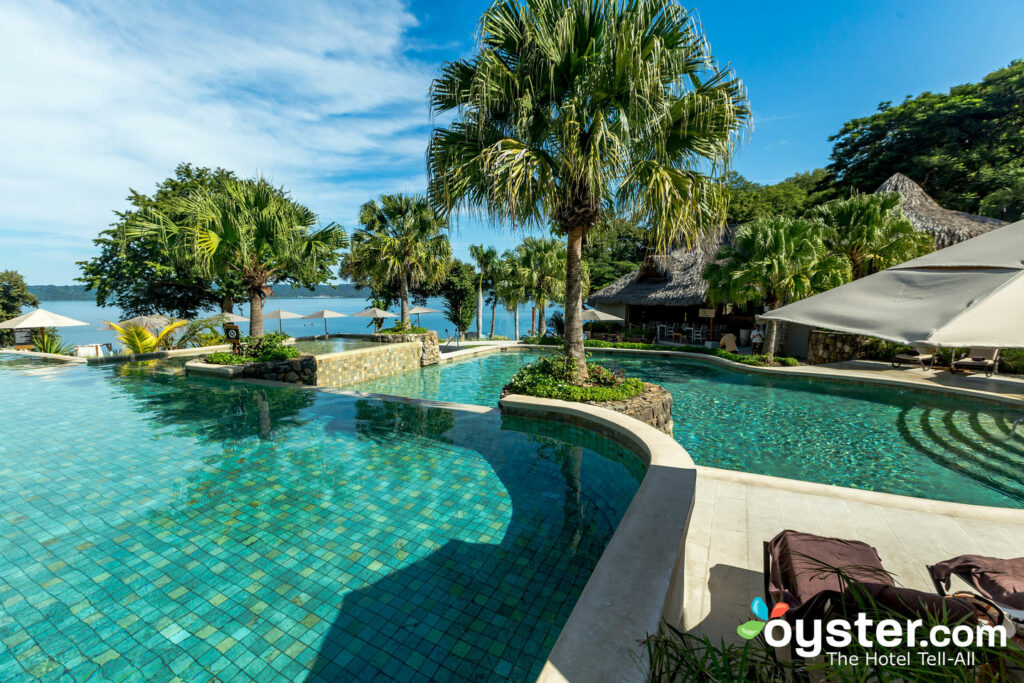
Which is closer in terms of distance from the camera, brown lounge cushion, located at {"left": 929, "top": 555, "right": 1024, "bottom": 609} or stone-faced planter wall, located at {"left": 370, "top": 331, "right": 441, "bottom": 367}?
brown lounge cushion, located at {"left": 929, "top": 555, "right": 1024, "bottom": 609}

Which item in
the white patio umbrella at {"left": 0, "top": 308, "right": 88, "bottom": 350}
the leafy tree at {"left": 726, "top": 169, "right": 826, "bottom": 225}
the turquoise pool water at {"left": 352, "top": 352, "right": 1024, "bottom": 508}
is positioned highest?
the leafy tree at {"left": 726, "top": 169, "right": 826, "bottom": 225}

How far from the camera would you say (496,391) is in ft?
37.3

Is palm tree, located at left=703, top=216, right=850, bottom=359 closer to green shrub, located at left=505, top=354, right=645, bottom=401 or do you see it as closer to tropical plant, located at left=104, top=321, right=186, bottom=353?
green shrub, located at left=505, top=354, right=645, bottom=401

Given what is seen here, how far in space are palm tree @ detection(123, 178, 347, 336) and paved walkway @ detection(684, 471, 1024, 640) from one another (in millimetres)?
12746

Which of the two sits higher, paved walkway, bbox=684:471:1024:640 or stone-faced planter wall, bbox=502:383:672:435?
stone-faced planter wall, bbox=502:383:672:435

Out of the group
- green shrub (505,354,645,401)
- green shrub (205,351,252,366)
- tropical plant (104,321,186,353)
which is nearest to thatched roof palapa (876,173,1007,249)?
green shrub (505,354,645,401)

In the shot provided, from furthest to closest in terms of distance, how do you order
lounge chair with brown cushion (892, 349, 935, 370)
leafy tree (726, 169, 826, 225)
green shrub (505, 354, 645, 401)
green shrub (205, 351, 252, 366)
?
leafy tree (726, 169, 826, 225), lounge chair with brown cushion (892, 349, 935, 370), green shrub (205, 351, 252, 366), green shrub (505, 354, 645, 401)

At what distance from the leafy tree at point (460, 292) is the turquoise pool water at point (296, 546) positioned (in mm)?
25650

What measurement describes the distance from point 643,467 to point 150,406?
33.9 ft

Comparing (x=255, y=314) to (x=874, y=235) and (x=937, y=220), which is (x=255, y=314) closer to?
(x=874, y=235)

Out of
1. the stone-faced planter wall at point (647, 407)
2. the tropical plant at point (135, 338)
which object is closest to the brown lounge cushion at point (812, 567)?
the stone-faced planter wall at point (647, 407)

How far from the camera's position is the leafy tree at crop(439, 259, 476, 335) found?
3234 centimetres

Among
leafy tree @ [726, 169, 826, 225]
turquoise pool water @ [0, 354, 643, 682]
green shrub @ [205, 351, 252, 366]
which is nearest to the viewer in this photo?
turquoise pool water @ [0, 354, 643, 682]

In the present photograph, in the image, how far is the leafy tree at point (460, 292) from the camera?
106ft
